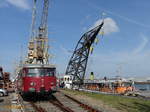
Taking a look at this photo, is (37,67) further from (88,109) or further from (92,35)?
(92,35)

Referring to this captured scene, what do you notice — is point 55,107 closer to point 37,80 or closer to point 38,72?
point 37,80

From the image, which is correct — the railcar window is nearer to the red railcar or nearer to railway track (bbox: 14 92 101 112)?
the red railcar

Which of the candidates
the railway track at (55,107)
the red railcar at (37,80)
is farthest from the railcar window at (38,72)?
the railway track at (55,107)

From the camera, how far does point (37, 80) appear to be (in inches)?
861

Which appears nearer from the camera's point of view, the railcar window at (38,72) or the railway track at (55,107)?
the railway track at (55,107)

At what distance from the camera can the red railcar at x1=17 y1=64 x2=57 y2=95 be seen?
71.4ft

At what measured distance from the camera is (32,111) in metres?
17.0

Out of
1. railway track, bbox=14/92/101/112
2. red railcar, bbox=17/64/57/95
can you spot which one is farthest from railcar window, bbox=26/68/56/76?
railway track, bbox=14/92/101/112

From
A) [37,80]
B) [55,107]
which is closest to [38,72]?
[37,80]

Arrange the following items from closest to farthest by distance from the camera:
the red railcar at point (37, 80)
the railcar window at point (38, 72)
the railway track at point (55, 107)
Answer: the railway track at point (55, 107) → the red railcar at point (37, 80) → the railcar window at point (38, 72)

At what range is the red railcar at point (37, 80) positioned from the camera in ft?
71.4

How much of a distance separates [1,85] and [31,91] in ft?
42.5

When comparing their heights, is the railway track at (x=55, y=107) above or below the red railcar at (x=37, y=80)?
below

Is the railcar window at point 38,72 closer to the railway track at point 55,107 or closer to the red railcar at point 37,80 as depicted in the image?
the red railcar at point 37,80
